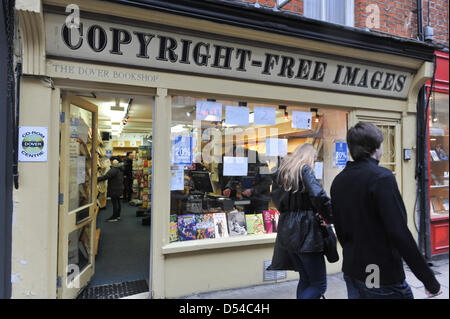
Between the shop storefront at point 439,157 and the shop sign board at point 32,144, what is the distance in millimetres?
6225

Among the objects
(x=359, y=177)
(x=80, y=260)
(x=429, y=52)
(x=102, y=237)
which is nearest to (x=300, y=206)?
(x=359, y=177)

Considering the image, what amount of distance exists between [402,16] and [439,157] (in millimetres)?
2777

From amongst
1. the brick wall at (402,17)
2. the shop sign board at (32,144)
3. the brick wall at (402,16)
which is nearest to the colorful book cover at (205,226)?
the shop sign board at (32,144)

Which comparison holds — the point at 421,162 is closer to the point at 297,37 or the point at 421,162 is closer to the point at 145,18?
the point at 297,37

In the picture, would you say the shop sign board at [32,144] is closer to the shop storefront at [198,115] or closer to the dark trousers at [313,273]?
the shop storefront at [198,115]

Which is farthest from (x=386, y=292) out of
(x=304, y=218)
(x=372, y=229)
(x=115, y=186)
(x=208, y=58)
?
(x=115, y=186)

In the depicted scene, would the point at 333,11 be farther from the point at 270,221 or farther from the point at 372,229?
the point at 372,229

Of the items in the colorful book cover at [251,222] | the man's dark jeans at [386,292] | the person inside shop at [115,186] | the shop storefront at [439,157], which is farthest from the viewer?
the person inside shop at [115,186]

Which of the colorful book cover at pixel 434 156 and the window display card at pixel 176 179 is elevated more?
the colorful book cover at pixel 434 156

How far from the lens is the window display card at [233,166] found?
4484mm

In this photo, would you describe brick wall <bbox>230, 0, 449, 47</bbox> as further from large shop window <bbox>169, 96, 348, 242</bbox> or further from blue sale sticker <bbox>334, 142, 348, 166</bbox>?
blue sale sticker <bbox>334, 142, 348, 166</bbox>

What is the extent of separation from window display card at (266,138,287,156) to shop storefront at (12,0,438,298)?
0.06 ft

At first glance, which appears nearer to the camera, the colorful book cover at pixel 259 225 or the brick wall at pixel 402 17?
the colorful book cover at pixel 259 225

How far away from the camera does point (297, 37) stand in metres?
3.93
